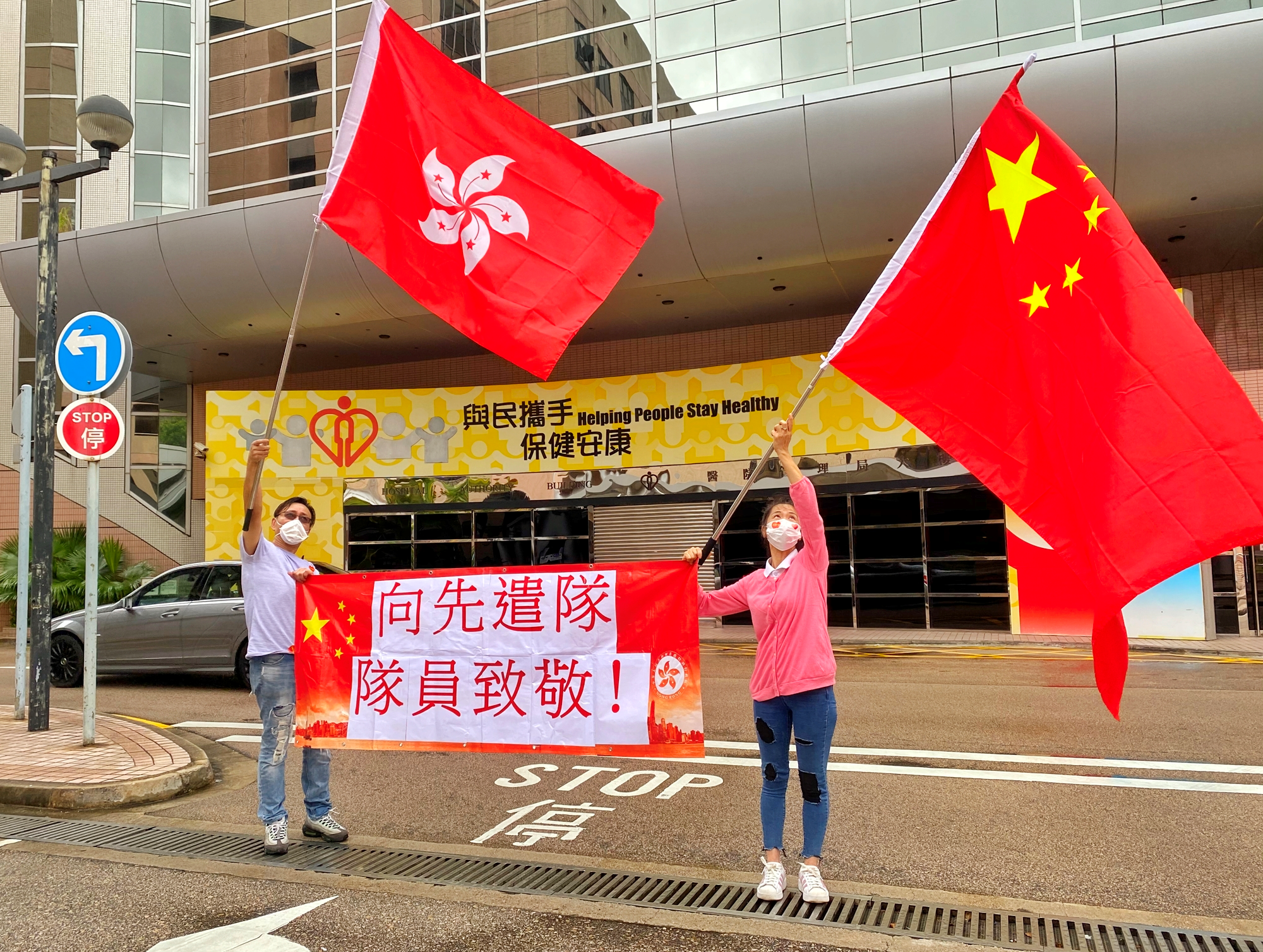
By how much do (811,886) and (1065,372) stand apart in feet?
8.72

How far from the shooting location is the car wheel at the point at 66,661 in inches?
502

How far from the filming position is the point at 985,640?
17.2 metres

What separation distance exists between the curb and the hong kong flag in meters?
4.00

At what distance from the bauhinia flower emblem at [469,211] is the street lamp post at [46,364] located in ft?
15.2

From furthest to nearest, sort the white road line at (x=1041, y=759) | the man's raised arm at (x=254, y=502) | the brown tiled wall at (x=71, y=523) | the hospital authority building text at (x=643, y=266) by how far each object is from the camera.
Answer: the brown tiled wall at (x=71, y=523) → the hospital authority building text at (x=643, y=266) → the white road line at (x=1041, y=759) → the man's raised arm at (x=254, y=502)

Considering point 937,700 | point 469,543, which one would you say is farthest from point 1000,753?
point 469,543

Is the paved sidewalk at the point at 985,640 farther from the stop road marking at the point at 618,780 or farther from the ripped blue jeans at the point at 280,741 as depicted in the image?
the ripped blue jeans at the point at 280,741

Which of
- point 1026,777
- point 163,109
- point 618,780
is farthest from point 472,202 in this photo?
point 163,109

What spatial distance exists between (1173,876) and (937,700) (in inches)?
221

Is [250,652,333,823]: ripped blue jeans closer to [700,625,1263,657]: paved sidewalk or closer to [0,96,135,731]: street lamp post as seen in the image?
[0,96,135,731]: street lamp post

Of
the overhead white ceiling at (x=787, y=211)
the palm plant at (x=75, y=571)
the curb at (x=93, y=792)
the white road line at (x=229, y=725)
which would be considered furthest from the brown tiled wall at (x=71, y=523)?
the curb at (x=93, y=792)

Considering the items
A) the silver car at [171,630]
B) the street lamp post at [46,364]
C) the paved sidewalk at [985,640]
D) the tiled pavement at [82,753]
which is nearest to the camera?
the tiled pavement at [82,753]

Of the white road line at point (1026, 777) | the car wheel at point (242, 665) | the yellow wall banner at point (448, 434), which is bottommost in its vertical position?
the white road line at point (1026, 777)

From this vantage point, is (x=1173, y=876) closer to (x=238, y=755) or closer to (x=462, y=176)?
(x=462, y=176)
